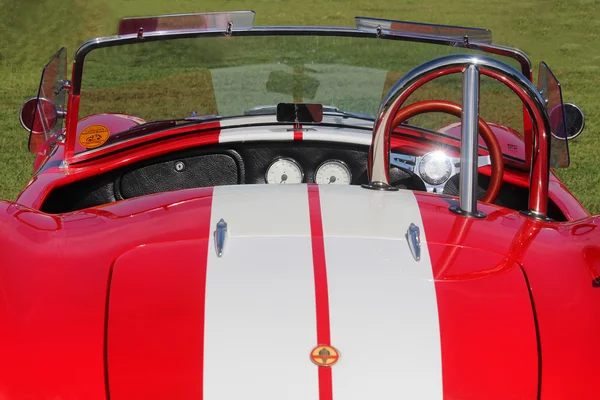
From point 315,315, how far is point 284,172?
1.74 meters

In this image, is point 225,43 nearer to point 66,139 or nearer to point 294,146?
point 294,146

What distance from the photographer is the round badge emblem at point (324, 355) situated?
6.14ft

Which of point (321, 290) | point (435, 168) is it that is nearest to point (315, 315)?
point (321, 290)

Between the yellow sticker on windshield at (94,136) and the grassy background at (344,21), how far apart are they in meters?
→ 6.01

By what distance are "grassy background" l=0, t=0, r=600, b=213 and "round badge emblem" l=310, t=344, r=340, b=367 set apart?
26.8 ft

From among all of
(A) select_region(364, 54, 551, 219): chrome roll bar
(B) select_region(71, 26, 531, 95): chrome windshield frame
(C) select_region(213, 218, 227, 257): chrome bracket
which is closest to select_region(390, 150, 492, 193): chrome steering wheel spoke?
(B) select_region(71, 26, 531, 95): chrome windshield frame

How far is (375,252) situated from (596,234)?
678mm

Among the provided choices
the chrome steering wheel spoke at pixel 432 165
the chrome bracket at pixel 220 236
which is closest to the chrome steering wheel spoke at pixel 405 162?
the chrome steering wheel spoke at pixel 432 165

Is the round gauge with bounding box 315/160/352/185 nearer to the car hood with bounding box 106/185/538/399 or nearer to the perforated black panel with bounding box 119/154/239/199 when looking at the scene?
the perforated black panel with bounding box 119/154/239/199

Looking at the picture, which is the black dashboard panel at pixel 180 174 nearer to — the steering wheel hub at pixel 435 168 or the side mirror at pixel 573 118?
the steering wheel hub at pixel 435 168

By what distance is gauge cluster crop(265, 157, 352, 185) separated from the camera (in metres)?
3.63

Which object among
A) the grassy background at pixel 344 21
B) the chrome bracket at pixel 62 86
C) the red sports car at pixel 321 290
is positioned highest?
the grassy background at pixel 344 21

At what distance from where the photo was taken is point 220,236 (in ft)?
7.21

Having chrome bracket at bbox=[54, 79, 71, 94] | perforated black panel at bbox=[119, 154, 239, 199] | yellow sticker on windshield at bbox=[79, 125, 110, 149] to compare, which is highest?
chrome bracket at bbox=[54, 79, 71, 94]
